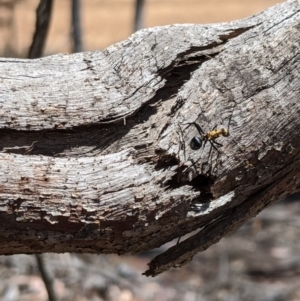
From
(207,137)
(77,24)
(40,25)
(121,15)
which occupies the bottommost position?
(207,137)

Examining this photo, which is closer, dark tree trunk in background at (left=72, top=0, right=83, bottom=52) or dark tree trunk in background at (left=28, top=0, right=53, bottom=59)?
dark tree trunk in background at (left=28, top=0, right=53, bottom=59)

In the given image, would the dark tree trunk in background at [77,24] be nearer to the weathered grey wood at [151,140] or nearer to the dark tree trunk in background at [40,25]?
the dark tree trunk in background at [40,25]

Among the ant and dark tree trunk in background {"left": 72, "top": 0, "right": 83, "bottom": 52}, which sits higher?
dark tree trunk in background {"left": 72, "top": 0, "right": 83, "bottom": 52}

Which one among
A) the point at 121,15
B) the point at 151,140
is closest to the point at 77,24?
the point at 151,140

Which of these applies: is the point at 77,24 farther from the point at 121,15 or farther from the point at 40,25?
the point at 121,15

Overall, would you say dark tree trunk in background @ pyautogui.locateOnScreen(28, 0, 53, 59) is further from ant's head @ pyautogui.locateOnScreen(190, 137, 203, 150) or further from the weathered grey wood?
ant's head @ pyautogui.locateOnScreen(190, 137, 203, 150)

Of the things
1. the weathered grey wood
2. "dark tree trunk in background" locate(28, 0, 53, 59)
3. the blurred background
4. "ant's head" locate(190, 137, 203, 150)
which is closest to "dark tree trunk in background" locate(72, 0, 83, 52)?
"dark tree trunk in background" locate(28, 0, 53, 59)

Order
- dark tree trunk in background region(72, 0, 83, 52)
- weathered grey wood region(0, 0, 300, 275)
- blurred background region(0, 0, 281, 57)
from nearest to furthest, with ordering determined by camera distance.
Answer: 1. weathered grey wood region(0, 0, 300, 275)
2. dark tree trunk in background region(72, 0, 83, 52)
3. blurred background region(0, 0, 281, 57)
